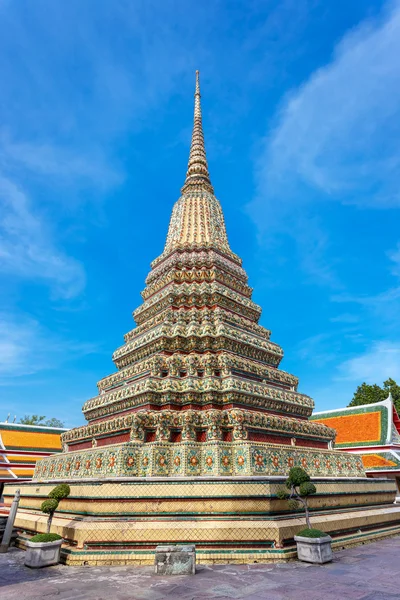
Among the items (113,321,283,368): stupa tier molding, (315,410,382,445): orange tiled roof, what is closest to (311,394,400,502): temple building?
(315,410,382,445): orange tiled roof

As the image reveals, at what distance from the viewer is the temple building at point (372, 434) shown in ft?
72.8

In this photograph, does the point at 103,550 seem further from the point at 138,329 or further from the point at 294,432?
the point at 138,329

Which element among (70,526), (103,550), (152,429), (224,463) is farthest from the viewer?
(152,429)

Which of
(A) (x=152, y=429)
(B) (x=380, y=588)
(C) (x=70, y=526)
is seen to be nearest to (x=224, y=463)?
(A) (x=152, y=429)

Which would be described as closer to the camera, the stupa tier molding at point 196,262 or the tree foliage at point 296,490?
the tree foliage at point 296,490

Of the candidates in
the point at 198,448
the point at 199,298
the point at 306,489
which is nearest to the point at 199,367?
the point at 198,448

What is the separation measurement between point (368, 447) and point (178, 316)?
16120mm

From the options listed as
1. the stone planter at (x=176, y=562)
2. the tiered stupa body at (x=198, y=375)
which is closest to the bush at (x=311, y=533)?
the tiered stupa body at (x=198, y=375)

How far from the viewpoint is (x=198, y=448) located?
11086 millimetres

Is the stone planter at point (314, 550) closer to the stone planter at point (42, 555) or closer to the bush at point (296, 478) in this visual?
the bush at point (296, 478)

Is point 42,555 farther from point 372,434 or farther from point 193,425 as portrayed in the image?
point 372,434

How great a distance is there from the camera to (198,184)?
23234mm

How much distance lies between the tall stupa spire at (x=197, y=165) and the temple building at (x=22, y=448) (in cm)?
1934

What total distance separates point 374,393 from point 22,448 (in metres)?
34.4
